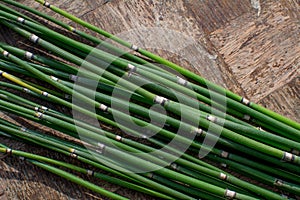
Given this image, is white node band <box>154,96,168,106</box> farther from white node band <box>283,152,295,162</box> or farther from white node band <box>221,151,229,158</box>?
white node band <box>283,152,295,162</box>

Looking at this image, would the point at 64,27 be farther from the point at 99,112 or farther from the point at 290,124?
the point at 290,124

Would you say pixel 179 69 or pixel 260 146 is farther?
pixel 179 69

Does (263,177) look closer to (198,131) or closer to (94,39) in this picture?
(198,131)

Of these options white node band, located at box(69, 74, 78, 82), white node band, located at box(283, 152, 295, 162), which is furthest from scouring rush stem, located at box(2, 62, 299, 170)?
white node band, located at box(69, 74, 78, 82)

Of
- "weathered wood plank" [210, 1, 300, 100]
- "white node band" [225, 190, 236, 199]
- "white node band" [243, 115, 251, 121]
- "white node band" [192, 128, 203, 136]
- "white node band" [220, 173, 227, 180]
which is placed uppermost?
"weathered wood plank" [210, 1, 300, 100]

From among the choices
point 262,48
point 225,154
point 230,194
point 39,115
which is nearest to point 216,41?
point 262,48

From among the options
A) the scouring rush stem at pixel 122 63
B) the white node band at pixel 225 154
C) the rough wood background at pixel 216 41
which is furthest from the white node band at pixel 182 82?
the white node band at pixel 225 154

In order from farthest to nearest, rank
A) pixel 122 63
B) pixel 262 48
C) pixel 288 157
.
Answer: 1. pixel 262 48
2. pixel 122 63
3. pixel 288 157

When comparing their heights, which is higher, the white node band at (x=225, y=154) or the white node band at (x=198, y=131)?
the white node band at (x=198, y=131)

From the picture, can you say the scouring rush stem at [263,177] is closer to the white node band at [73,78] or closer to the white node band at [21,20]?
the white node band at [73,78]
